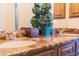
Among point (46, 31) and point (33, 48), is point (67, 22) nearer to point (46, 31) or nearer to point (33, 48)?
point (46, 31)

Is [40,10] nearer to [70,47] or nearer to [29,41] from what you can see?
[29,41]

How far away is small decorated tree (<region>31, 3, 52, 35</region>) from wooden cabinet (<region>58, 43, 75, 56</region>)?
20 centimetres

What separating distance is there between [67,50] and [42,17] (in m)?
0.36

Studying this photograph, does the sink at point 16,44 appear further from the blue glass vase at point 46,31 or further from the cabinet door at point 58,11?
the cabinet door at point 58,11

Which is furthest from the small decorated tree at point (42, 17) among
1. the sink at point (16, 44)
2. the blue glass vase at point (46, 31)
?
the sink at point (16, 44)

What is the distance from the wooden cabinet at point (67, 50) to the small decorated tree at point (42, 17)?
0.20m

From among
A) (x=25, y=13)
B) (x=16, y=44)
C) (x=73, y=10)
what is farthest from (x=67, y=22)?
(x=16, y=44)

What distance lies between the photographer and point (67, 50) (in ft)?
4.58

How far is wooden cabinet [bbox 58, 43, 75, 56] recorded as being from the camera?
1.39 metres

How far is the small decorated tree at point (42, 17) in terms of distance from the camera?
55.0 inches

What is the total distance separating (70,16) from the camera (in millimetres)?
1414

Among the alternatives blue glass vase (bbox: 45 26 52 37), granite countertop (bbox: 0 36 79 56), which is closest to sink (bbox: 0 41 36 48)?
granite countertop (bbox: 0 36 79 56)

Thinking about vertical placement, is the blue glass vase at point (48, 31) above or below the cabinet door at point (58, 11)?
below

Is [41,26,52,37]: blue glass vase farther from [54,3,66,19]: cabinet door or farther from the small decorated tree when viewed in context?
[54,3,66,19]: cabinet door
